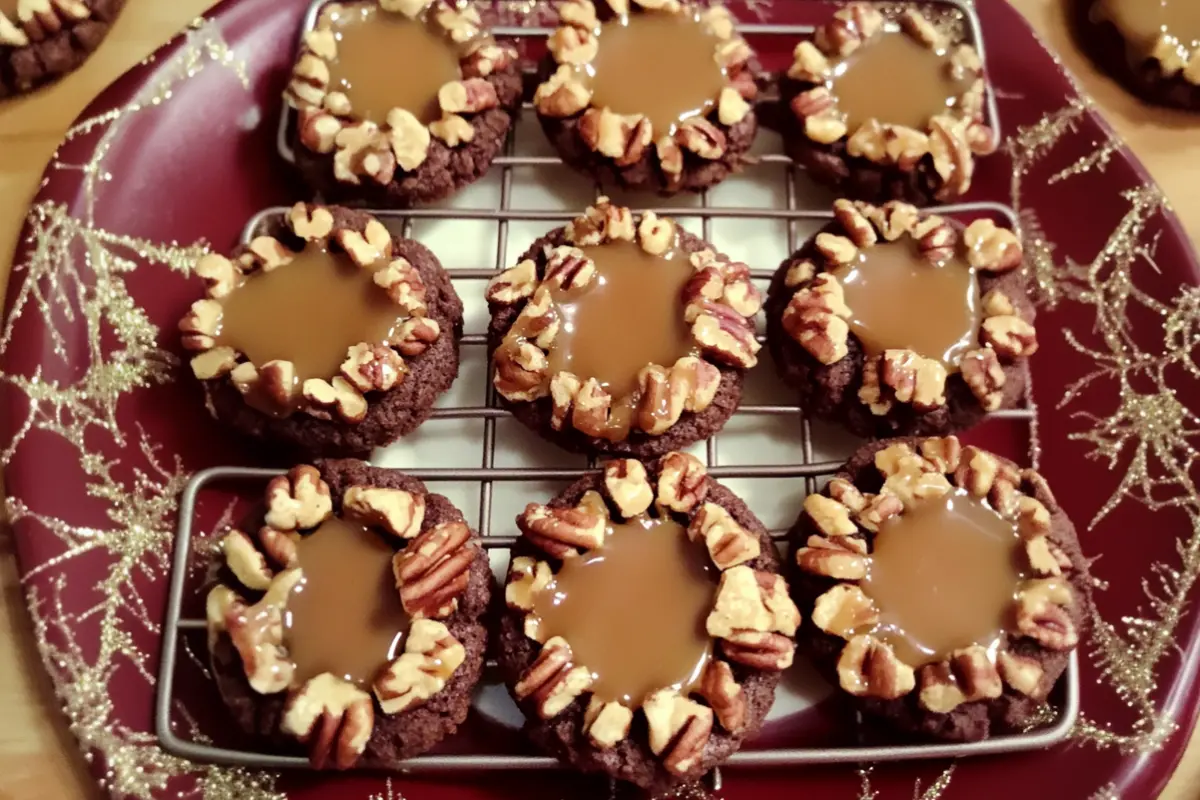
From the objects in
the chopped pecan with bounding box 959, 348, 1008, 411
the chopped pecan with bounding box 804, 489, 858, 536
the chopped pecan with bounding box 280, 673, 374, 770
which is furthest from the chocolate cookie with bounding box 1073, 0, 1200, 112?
the chopped pecan with bounding box 280, 673, 374, 770

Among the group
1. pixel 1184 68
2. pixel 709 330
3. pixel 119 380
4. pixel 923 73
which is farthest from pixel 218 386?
pixel 1184 68

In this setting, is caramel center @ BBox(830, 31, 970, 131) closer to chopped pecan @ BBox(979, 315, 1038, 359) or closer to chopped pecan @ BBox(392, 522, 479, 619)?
chopped pecan @ BBox(979, 315, 1038, 359)

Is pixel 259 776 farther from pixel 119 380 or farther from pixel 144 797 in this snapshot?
pixel 119 380

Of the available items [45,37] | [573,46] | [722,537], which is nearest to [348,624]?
[722,537]

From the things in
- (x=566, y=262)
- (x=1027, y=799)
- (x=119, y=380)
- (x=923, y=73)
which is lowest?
(x=1027, y=799)

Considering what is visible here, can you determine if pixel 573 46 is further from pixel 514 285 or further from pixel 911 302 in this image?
pixel 911 302
